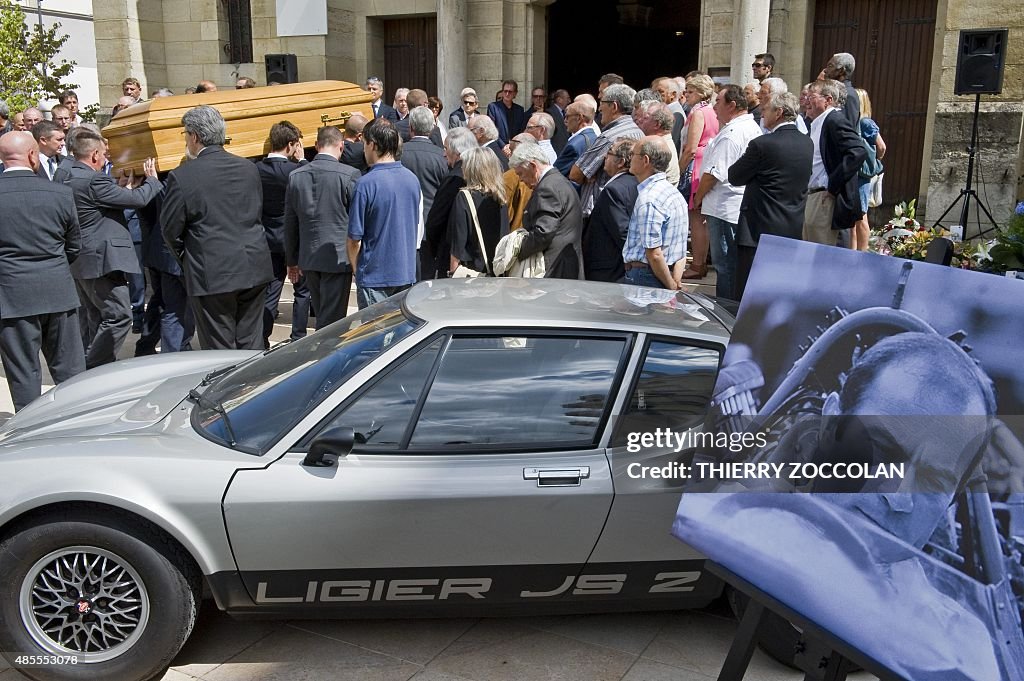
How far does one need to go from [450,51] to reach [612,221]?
9018 mm

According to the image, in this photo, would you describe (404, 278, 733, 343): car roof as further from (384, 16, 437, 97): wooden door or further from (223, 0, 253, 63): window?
(223, 0, 253, 63): window

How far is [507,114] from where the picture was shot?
13.3 m

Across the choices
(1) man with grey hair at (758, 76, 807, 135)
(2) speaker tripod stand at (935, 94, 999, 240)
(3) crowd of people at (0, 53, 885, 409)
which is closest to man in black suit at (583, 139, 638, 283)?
(3) crowd of people at (0, 53, 885, 409)

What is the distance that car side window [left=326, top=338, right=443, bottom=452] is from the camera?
3.45 meters

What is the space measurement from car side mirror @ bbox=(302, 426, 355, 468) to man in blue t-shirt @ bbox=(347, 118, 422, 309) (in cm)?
336

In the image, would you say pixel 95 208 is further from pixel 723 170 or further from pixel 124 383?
pixel 723 170

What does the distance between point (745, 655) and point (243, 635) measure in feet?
7.22

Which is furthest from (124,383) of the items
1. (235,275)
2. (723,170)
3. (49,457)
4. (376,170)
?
(723,170)

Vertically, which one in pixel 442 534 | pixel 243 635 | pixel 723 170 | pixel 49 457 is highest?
pixel 723 170

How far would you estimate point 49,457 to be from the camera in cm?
343

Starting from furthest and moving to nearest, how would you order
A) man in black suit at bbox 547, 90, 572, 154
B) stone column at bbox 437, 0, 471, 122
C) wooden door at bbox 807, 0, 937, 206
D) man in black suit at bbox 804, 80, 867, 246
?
stone column at bbox 437, 0, 471, 122, wooden door at bbox 807, 0, 937, 206, man in black suit at bbox 547, 90, 572, 154, man in black suit at bbox 804, 80, 867, 246

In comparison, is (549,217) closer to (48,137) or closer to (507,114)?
(48,137)

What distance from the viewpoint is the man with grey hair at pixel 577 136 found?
8.16 meters

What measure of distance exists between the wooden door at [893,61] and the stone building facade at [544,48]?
24 mm
